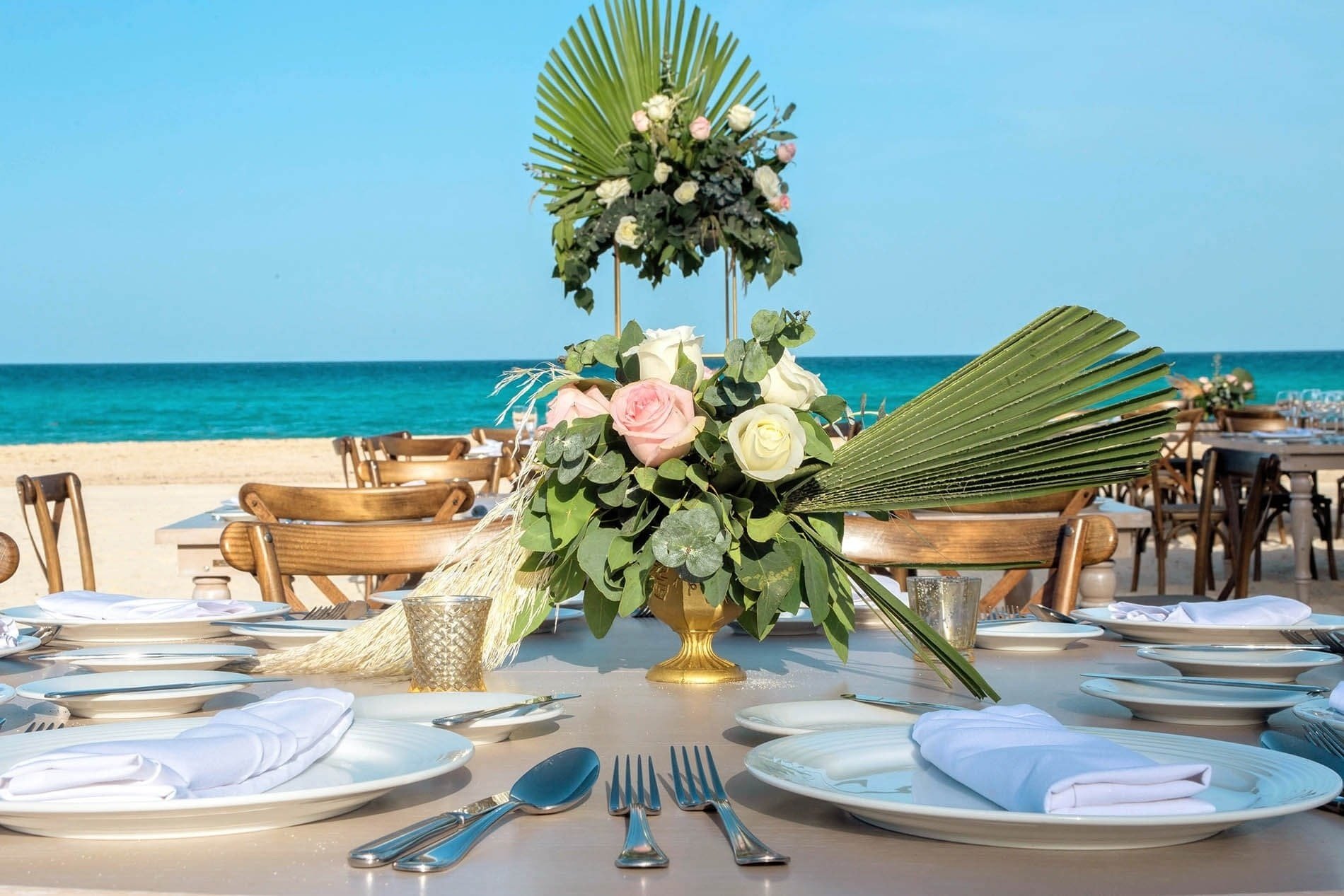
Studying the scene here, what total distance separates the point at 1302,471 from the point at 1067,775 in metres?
5.24

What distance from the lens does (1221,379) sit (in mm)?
8211

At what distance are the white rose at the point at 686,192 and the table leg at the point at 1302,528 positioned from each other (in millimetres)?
3175

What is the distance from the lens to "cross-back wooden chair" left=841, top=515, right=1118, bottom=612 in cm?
198

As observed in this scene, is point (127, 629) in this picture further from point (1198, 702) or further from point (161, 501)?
point (161, 501)

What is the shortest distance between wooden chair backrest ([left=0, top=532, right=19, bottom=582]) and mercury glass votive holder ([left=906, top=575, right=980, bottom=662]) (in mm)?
1415

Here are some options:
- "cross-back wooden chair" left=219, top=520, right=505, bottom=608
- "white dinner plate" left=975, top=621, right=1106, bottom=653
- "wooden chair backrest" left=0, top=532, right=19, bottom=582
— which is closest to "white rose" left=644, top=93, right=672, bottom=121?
"cross-back wooden chair" left=219, top=520, right=505, bottom=608

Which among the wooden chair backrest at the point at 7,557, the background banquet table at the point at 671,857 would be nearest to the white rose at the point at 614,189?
the wooden chair backrest at the point at 7,557

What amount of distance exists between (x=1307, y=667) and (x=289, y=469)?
13.0m

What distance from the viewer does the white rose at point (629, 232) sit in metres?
3.70

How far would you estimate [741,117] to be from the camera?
360 cm

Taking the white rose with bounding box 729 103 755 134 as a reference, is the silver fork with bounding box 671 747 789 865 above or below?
below

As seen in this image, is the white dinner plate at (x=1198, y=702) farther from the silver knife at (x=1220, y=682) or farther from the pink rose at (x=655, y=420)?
the pink rose at (x=655, y=420)

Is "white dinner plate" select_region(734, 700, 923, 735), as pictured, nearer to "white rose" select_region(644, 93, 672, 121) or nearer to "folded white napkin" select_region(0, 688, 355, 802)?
"folded white napkin" select_region(0, 688, 355, 802)

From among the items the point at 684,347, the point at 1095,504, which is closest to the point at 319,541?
the point at 684,347
